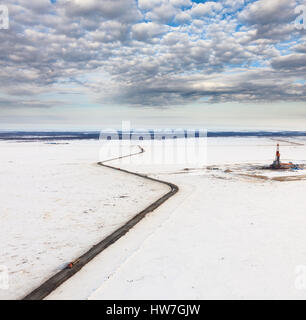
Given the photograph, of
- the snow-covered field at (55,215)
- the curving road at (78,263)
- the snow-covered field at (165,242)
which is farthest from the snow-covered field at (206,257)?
the snow-covered field at (55,215)

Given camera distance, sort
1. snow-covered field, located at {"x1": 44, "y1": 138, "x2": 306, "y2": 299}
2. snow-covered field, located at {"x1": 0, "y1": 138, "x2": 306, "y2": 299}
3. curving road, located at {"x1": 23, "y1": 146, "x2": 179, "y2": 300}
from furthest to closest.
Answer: snow-covered field, located at {"x1": 0, "y1": 138, "x2": 306, "y2": 299} < snow-covered field, located at {"x1": 44, "y1": 138, "x2": 306, "y2": 299} < curving road, located at {"x1": 23, "y1": 146, "x2": 179, "y2": 300}

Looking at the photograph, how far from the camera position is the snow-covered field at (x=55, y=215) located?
5.84 metres

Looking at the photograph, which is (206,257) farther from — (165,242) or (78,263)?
(78,263)

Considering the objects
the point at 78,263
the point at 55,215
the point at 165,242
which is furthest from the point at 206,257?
the point at 55,215

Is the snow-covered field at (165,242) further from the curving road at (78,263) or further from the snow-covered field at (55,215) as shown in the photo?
the curving road at (78,263)

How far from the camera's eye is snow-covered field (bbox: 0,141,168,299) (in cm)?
584

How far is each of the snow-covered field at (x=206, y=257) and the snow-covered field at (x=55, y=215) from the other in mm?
955

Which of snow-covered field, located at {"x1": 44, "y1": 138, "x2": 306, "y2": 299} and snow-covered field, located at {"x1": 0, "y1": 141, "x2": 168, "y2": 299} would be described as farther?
snow-covered field, located at {"x1": 0, "y1": 141, "x2": 168, "y2": 299}

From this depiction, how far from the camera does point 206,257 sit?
19.7 feet

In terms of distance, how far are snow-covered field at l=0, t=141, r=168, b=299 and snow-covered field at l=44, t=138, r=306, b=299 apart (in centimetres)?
95

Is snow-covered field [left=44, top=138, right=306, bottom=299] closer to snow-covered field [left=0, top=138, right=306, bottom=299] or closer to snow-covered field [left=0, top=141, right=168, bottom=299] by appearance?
snow-covered field [left=0, top=138, right=306, bottom=299]

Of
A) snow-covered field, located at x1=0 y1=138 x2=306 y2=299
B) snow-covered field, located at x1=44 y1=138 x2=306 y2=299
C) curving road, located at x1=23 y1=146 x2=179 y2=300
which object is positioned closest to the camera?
curving road, located at x1=23 y1=146 x2=179 y2=300

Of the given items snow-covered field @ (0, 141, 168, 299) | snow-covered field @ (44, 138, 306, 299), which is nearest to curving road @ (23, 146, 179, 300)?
snow-covered field @ (44, 138, 306, 299)
